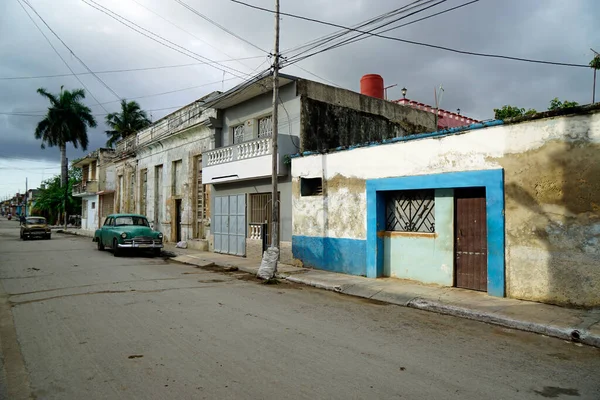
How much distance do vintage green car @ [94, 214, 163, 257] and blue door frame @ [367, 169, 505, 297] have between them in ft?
31.5

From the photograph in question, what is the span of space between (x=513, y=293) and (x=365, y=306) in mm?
2887

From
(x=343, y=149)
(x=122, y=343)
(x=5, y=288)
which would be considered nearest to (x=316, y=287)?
(x=343, y=149)

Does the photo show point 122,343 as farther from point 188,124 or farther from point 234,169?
point 188,124

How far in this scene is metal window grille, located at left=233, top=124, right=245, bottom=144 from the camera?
55.6 ft

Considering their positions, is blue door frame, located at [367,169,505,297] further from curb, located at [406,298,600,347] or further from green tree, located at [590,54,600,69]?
green tree, located at [590,54,600,69]

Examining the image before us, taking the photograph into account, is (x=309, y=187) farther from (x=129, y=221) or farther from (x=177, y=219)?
(x=177, y=219)

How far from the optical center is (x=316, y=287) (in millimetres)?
9844

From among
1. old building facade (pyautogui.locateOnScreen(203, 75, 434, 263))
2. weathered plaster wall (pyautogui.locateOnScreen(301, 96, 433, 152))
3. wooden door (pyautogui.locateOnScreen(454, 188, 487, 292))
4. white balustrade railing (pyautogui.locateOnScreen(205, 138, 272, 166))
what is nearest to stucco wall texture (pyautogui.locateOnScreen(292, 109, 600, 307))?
wooden door (pyautogui.locateOnScreen(454, 188, 487, 292))

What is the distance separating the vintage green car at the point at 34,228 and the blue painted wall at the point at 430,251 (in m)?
25.0

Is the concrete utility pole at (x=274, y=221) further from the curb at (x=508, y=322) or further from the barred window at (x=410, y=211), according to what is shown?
the curb at (x=508, y=322)

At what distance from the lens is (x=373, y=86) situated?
17.3 m

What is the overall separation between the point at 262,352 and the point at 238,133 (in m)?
13.6

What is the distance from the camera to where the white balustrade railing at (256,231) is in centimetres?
1466

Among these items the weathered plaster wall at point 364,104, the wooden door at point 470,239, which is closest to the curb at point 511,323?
the wooden door at point 470,239
